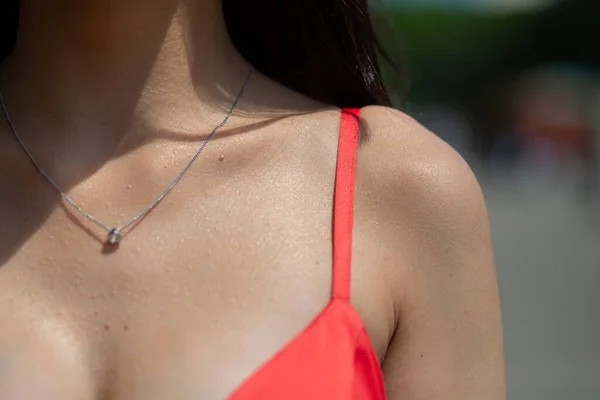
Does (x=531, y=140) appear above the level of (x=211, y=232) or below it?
below

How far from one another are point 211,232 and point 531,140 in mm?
24345

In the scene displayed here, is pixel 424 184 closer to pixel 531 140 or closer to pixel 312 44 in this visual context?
pixel 312 44

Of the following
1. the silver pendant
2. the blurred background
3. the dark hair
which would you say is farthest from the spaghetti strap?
the blurred background

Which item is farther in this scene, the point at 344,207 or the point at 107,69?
the point at 107,69

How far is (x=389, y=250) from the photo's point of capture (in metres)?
1.58

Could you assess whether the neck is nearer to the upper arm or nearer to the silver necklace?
the silver necklace

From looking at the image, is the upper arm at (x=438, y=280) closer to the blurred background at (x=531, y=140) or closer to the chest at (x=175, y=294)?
the chest at (x=175, y=294)

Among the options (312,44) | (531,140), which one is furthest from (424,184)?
(531,140)

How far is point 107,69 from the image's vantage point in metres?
1.74

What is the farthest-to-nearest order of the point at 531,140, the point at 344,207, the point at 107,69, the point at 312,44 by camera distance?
the point at 531,140 < the point at 312,44 < the point at 107,69 < the point at 344,207

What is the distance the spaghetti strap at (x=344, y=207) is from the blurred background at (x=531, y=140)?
493 millimetres

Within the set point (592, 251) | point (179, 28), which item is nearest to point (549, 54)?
point (592, 251)

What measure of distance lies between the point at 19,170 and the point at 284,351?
542 millimetres

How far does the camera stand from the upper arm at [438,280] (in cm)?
157
